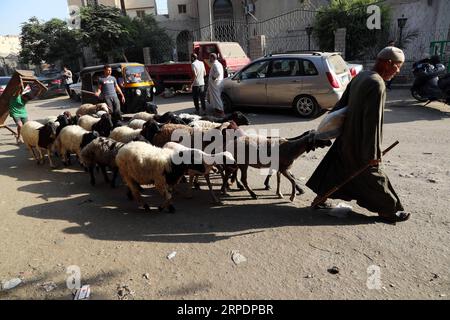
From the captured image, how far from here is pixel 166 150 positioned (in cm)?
505

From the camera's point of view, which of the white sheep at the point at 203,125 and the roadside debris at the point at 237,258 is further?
the white sheep at the point at 203,125

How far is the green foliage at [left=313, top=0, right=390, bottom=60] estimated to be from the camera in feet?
60.1

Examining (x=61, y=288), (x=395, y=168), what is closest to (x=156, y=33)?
(x=395, y=168)

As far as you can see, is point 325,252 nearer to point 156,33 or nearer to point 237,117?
point 237,117

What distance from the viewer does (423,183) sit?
212 inches

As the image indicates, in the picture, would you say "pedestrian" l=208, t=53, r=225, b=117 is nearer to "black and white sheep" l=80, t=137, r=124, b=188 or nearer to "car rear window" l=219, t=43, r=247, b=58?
"car rear window" l=219, t=43, r=247, b=58

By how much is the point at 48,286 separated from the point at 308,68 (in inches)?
345

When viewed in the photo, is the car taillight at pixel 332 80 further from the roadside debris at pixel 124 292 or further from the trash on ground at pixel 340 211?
the roadside debris at pixel 124 292

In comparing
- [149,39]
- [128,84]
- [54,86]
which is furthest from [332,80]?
[149,39]

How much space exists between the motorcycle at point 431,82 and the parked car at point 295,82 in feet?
7.86

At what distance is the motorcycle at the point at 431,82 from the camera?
10055 millimetres

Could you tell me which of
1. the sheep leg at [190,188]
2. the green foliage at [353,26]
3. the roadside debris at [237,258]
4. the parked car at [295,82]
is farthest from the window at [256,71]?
the green foliage at [353,26]
